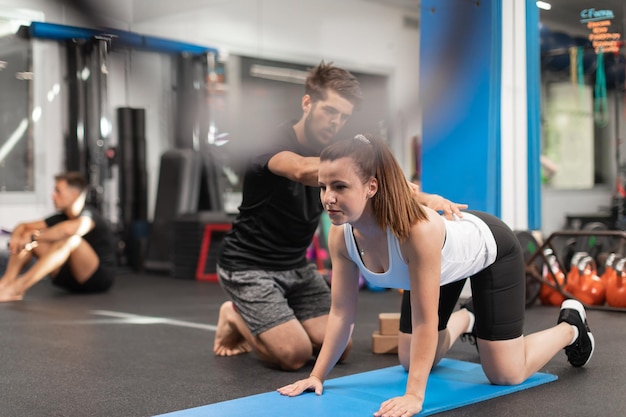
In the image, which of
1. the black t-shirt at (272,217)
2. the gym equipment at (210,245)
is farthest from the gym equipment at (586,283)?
the gym equipment at (210,245)

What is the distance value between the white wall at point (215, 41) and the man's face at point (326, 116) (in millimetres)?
175

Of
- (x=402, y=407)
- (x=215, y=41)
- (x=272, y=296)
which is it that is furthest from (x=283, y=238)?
(x=215, y=41)

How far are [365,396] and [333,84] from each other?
36.7 inches

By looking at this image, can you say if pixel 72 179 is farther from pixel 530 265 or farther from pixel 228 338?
pixel 530 265

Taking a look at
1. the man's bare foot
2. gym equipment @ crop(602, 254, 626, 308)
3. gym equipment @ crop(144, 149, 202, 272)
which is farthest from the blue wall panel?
gym equipment @ crop(144, 149, 202, 272)

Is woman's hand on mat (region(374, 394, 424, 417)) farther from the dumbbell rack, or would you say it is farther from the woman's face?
the dumbbell rack

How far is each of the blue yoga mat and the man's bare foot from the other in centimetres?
63

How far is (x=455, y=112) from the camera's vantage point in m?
4.15

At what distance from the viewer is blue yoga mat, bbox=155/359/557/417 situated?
182 cm

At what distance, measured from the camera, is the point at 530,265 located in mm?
3920

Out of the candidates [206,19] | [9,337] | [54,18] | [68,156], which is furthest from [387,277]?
[68,156]

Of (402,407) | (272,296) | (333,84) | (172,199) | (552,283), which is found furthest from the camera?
(172,199)

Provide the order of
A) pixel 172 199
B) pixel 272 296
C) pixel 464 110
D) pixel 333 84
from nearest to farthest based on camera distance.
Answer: pixel 333 84, pixel 272 296, pixel 464 110, pixel 172 199

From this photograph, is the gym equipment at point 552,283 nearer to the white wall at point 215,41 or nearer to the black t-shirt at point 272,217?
the white wall at point 215,41
